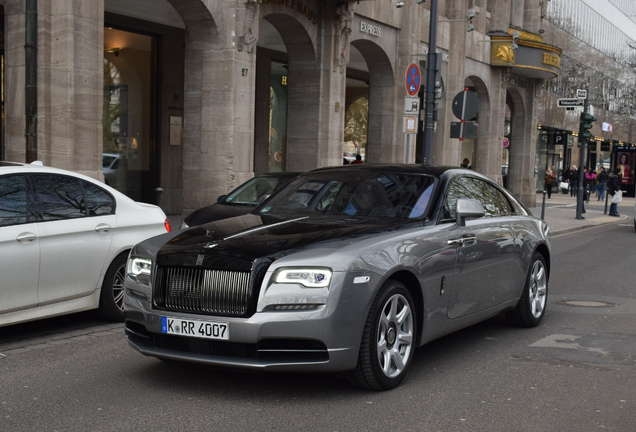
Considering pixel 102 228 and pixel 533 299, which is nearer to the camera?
pixel 102 228

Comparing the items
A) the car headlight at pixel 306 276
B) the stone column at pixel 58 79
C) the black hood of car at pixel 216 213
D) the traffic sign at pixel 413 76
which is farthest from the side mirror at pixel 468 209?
the traffic sign at pixel 413 76

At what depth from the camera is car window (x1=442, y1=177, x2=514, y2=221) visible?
6738mm

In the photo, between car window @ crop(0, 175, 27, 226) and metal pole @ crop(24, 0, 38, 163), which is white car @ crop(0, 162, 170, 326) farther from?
metal pole @ crop(24, 0, 38, 163)

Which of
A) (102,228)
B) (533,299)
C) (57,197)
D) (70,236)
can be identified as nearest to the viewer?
(70,236)

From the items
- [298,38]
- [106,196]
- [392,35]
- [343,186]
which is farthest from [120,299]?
[392,35]

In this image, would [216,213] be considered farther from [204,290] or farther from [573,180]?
[573,180]

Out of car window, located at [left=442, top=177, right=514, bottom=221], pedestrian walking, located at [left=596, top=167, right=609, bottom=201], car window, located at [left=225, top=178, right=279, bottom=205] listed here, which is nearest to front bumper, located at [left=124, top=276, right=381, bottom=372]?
car window, located at [left=442, top=177, right=514, bottom=221]

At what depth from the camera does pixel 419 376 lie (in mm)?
6078

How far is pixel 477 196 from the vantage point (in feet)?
24.4

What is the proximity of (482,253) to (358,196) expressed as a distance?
116cm

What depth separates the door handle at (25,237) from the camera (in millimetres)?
6867

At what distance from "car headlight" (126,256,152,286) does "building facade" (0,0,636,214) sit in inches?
307

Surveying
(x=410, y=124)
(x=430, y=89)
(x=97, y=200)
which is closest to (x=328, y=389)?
(x=97, y=200)

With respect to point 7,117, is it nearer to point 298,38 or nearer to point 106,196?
point 106,196
